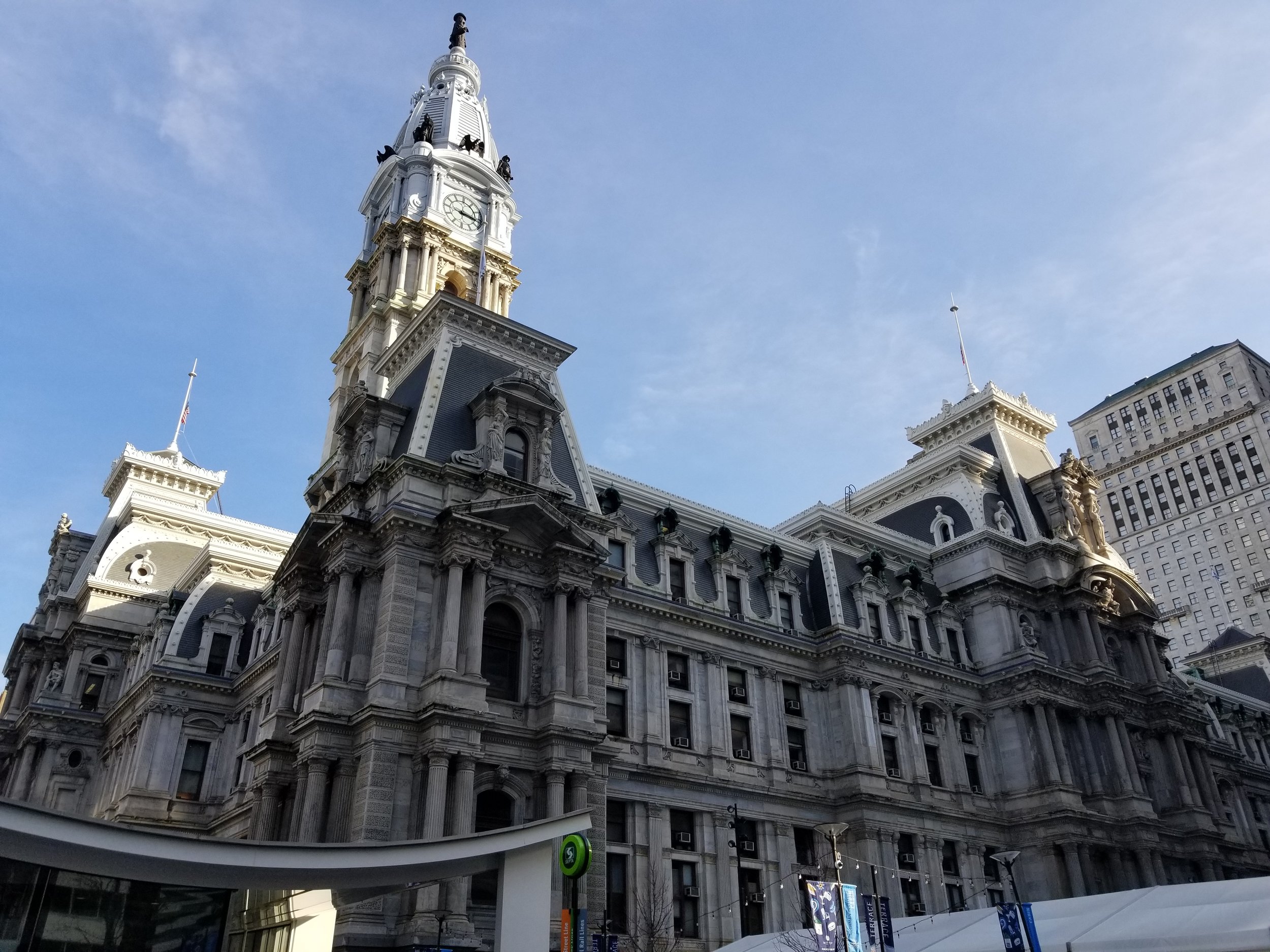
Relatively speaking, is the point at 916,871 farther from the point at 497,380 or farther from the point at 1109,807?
the point at 497,380

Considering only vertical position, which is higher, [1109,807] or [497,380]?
[497,380]

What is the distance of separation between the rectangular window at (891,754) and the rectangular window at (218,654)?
36.0m

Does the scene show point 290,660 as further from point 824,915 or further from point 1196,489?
point 1196,489

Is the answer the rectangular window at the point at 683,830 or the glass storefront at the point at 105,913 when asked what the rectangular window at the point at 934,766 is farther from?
the glass storefront at the point at 105,913

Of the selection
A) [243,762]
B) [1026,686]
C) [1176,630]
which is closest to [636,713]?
[243,762]

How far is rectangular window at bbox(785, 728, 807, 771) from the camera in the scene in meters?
51.0

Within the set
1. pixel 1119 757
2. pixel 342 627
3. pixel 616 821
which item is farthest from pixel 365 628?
pixel 1119 757

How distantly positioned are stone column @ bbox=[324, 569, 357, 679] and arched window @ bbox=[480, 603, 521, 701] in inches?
199

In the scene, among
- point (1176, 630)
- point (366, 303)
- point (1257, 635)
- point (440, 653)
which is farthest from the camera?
point (1176, 630)

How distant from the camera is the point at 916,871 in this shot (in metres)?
49.7

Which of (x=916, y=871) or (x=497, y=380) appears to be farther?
(x=916, y=871)

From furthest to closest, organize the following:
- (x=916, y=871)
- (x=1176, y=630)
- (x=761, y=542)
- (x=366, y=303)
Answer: (x=1176, y=630), (x=366, y=303), (x=761, y=542), (x=916, y=871)

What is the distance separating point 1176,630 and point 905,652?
8399 centimetres

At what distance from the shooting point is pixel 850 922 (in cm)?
2944
